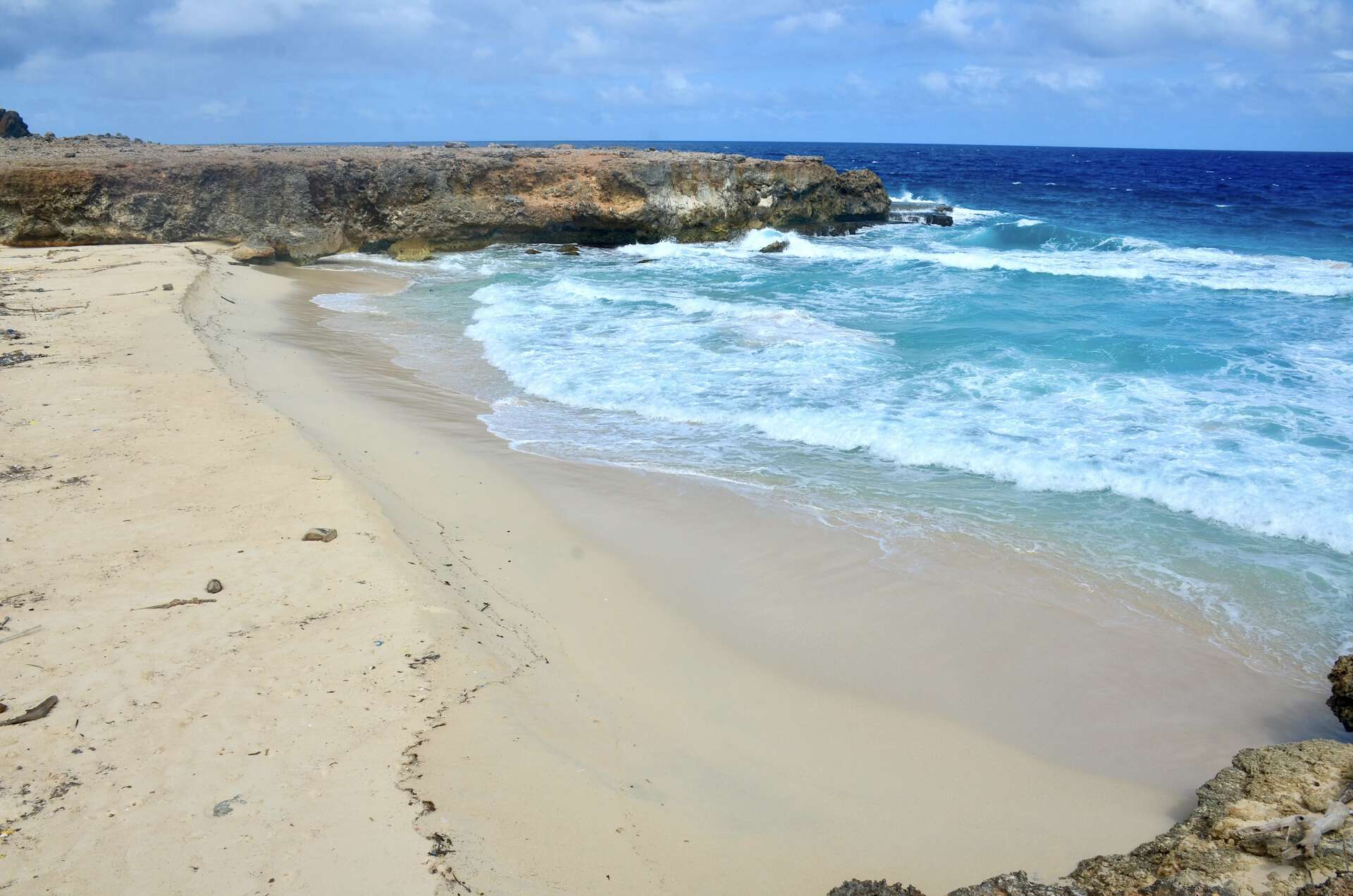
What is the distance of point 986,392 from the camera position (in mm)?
10055

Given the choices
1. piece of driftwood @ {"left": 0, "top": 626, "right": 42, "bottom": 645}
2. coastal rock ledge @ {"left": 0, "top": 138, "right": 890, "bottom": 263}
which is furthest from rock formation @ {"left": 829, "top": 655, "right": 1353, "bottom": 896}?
coastal rock ledge @ {"left": 0, "top": 138, "right": 890, "bottom": 263}

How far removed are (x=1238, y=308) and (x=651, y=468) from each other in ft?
42.1

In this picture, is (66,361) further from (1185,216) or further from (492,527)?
(1185,216)

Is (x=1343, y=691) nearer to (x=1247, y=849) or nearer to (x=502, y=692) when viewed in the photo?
(x=1247, y=849)

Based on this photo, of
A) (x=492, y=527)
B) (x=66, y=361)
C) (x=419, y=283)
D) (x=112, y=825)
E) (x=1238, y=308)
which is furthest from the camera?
(x=419, y=283)

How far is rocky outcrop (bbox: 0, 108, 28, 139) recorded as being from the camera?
Result: 31094 millimetres

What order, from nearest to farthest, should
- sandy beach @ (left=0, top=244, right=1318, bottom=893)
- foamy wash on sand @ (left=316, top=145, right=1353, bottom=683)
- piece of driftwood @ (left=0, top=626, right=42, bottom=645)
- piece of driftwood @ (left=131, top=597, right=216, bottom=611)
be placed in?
sandy beach @ (left=0, top=244, right=1318, bottom=893) → piece of driftwood @ (left=0, top=626, right=42, bottom=645) → piece of driftwood @ (left=131, top=597, right=216, bottom=611) → foamy wash on sand @ (left=316, top=145, right=1353, bottom=683)

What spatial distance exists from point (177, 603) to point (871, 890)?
375 centimetres

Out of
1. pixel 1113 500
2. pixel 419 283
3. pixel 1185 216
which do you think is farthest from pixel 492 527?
pixel 1185 216

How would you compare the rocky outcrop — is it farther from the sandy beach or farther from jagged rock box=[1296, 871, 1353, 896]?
jagged rock box=[1296, 871, 1353, 896]

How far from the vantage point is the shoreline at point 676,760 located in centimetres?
332

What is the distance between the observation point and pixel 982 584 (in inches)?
232

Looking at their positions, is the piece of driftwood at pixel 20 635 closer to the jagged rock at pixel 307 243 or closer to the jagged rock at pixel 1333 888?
the jagged rock at pixel 1333 888

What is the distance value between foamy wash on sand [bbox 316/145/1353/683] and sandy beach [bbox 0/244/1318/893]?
3.00 ft
